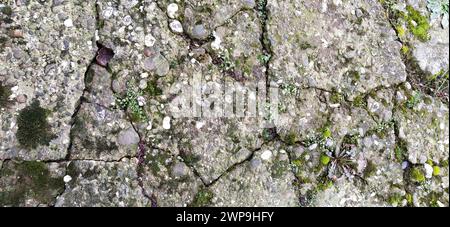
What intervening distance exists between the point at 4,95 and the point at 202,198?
1.25 meters

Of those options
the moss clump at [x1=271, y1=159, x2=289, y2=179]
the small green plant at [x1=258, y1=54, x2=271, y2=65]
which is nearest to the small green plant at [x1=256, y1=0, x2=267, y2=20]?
the small green plant at [x1=258, y1=54, x2=271, y2=65]

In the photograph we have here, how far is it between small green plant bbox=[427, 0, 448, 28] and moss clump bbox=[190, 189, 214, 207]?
2.12 metres

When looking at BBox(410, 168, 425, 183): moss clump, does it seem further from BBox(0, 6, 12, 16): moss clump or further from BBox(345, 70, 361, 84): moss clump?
BBox(0, 6, 12, 16): moss clump

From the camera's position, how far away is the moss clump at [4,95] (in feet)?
8.61

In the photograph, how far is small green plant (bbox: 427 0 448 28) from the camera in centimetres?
354

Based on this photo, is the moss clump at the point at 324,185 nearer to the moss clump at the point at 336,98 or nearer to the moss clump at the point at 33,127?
the moss clump at the point at 336,98

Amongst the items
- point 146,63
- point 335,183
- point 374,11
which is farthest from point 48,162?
point 374,11

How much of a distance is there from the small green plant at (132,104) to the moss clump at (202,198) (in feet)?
1.81

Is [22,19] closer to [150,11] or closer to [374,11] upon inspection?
[150,11]

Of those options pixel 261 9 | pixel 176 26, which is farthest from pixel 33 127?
pixel 261 9

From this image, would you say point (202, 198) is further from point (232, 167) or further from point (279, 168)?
point (279, 168)

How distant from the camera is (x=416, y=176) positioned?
129 inches

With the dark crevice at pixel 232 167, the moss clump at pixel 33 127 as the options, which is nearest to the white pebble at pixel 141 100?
the moss clump at pixel 33 127

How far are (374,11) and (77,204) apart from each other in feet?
7.66
